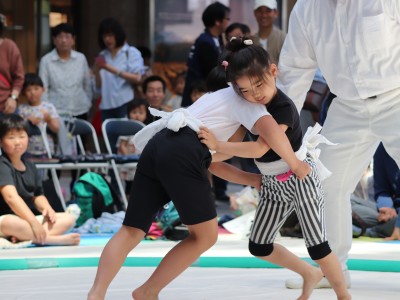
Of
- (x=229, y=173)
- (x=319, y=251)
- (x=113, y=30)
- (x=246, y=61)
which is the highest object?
(x=246, y=61)

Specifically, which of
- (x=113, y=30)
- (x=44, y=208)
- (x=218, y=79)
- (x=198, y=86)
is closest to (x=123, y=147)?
(x=198, y=86)

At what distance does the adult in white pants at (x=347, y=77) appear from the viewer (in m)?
4.20

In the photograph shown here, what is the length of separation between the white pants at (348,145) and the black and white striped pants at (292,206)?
0.39 metres

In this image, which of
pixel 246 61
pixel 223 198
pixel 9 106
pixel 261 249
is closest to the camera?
pixel 246 61

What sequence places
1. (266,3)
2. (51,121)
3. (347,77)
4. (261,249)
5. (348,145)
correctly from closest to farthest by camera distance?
1. (261,249)
2. (347,77)
3. (348,145)
4. (51,121)
5. (266,3)

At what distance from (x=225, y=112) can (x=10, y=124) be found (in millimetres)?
2699

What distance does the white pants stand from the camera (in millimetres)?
4324

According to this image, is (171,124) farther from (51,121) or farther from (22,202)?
(51,121)

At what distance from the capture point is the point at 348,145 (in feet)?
14.5

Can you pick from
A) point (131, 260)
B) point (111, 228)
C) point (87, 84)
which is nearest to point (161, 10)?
point (87, 84)

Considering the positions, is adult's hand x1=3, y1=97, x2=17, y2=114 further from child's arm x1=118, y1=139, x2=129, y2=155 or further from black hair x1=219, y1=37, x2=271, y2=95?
black hair x1=219, y1=37, x2=271, y2=95

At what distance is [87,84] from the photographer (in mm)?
8875

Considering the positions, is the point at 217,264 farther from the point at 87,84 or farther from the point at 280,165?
the point at 87,84

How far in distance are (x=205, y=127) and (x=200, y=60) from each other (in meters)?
4.54
